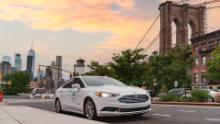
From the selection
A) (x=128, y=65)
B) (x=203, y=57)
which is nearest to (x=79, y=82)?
(x=128, y=65)

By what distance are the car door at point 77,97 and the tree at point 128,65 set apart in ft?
147

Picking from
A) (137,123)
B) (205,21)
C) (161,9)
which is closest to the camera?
(137,123)

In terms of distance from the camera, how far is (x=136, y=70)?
59.8m

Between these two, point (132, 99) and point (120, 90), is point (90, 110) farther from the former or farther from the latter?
point (132, 99)

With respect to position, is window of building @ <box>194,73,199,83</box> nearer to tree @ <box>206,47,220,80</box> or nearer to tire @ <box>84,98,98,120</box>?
tree @ <box>206,47,220,80</box>

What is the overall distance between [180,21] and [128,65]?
286ft

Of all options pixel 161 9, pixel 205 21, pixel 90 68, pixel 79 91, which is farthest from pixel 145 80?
pixel 205 21

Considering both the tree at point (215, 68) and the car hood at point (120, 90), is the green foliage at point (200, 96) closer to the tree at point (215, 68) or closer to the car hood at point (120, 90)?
the car hood at point (120, 90)

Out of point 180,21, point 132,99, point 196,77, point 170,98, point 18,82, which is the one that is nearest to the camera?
point 132,99

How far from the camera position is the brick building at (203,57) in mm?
82500

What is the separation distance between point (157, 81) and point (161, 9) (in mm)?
77609

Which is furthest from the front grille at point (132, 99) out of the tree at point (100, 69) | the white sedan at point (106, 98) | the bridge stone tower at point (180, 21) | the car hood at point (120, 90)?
the bridge stone tower at point (180, 21)

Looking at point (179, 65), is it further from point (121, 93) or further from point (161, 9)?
point (161, 9)

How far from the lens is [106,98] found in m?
12.3
